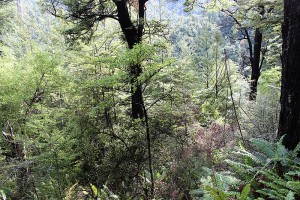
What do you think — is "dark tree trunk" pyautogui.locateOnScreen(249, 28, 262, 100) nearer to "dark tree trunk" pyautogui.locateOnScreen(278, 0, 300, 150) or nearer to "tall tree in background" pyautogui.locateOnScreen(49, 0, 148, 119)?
"tall tree in background" pyautogui.locateOnScreen(49, 0, 148, 119)

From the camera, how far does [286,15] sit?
3.71m

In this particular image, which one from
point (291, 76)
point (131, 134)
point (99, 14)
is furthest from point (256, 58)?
point (131, 134)

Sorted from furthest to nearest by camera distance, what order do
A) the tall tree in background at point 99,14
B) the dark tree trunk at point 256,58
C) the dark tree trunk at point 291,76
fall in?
the dark tree trunk at point 256,58
the tall tree in background at point 99,14
the dark tree trunk at point 291,76

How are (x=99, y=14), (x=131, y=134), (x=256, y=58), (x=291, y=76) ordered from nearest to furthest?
1. (x=291, y=76)
2. (x=131, y=134)
3. (x=99, y=14)
4. (x=256, y=58)

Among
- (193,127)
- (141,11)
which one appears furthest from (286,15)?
(141,11)

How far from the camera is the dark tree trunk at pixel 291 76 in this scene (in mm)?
3590

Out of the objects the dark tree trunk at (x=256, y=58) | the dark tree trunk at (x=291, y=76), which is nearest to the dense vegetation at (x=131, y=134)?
the dark tree trunk at (x=291, y=76)

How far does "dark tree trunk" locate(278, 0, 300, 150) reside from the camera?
3590mm

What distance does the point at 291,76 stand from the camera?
3.67m

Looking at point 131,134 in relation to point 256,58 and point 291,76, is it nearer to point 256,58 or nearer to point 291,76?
point 291,76

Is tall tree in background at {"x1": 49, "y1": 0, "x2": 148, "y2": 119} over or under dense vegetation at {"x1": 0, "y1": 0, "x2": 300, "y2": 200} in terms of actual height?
over

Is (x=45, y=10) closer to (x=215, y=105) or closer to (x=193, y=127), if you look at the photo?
(x=193, y=127)

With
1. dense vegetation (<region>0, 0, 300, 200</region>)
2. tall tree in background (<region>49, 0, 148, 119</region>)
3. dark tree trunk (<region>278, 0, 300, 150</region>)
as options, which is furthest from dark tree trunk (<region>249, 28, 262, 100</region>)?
dark tree trunk (<region>278, 0, 300, 150</region>)

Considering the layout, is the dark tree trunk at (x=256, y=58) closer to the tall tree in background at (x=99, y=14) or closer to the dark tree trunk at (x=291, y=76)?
the tall tree in background at (x=99, y=14)
